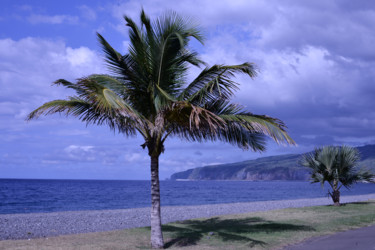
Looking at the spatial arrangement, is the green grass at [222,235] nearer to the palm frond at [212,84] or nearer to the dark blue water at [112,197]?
the palm frond at [212,84]

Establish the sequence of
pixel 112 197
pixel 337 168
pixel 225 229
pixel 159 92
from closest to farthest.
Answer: pixel 159 92 < pixel 225 229 < pixel 337 168 < pixel 112 197

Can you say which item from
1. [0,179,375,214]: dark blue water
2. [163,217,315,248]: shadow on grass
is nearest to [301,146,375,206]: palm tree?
[163,217,315,248]: shadow on grass

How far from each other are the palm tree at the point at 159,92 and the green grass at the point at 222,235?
3.80 ft

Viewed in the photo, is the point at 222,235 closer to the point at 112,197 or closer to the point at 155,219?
the point at 155,219

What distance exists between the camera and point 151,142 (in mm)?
9984

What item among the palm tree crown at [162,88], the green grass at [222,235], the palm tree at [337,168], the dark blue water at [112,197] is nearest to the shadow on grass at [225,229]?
the green grass at [222,235]

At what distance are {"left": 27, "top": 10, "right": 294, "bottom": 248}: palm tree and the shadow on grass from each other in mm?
1521

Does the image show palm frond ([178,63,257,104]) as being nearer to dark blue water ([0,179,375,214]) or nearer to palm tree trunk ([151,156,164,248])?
palm tree trunk ([151,156,164,248])

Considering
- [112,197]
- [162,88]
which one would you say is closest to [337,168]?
[162,88]

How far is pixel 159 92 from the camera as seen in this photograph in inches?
378

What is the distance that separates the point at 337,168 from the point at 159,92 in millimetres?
14108

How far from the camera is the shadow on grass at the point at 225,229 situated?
417 inches

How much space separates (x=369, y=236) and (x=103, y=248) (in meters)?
6.97

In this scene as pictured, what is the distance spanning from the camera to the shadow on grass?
34.7 ft
